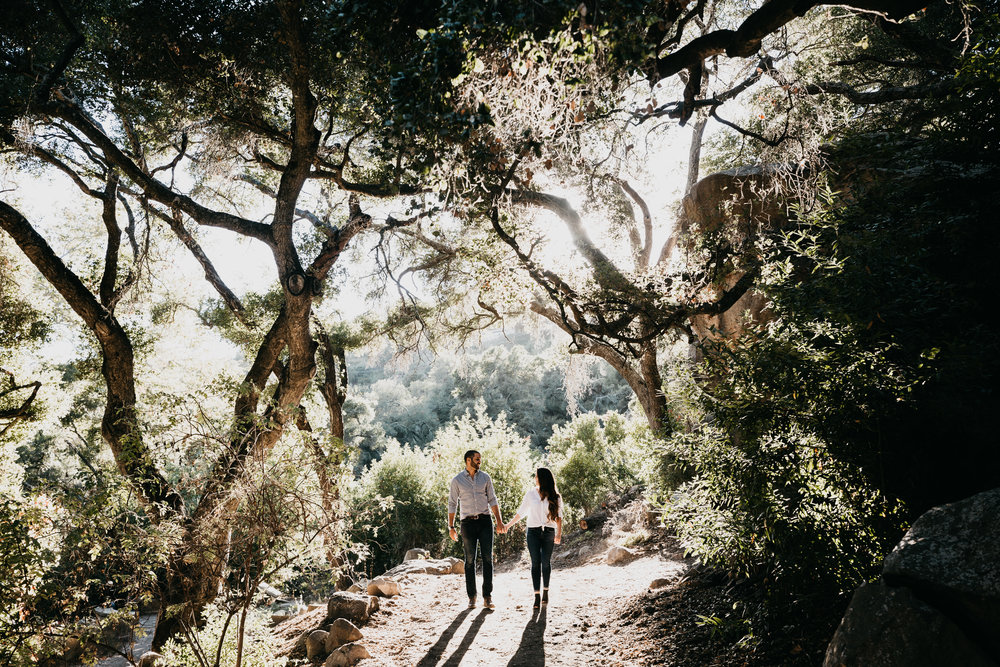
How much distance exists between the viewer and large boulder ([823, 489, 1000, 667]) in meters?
2.37

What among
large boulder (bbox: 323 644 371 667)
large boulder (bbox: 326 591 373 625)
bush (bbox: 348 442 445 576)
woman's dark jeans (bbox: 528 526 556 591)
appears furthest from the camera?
bush (bbox: 348 442 445 576)

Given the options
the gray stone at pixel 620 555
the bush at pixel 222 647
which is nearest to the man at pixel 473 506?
the bush at pixel 222 647

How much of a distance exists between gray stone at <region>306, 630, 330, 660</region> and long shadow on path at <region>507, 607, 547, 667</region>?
6.86ft

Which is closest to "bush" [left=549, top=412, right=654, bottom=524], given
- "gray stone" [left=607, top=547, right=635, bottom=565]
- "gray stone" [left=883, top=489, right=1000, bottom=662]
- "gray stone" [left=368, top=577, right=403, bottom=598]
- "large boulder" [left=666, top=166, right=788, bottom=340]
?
"gray stone" [left=607, top=547, right=635, bottom=565]

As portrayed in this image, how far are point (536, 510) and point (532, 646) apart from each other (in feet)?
4.13

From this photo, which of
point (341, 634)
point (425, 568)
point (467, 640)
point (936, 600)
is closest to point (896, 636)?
point (936, 600)

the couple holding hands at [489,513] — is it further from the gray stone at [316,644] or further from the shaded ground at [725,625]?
the gray stone at [316,644]

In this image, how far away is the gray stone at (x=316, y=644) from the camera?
528 centimetres

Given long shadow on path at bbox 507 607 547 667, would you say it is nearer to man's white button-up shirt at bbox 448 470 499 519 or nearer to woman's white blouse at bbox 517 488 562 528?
woman's white blouse at bbox 517 488 562 528

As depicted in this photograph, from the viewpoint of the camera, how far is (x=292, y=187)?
21.2ft

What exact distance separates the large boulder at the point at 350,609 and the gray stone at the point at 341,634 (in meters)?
0.46

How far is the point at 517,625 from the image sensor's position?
17.2 ft

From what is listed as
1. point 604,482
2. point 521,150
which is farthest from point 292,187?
point 604,482

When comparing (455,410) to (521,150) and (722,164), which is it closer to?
(722,164)
